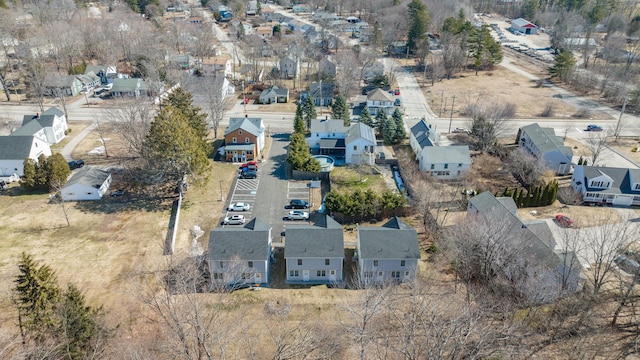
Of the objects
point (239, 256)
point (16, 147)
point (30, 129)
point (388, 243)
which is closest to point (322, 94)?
point (30, 129)

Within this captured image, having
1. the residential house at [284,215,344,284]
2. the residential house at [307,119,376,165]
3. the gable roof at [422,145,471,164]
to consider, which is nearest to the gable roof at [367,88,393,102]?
the residential house at [307,119,376,165]

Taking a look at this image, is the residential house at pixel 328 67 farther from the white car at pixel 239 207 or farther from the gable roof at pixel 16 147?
the gable roof at pixel 16 147

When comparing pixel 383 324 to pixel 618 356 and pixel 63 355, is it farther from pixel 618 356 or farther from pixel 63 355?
pixel 63 355

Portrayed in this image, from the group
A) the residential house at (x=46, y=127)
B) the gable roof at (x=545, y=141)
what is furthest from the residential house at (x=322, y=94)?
the residential house at (x=46, y=127)

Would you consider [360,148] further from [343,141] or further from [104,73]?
[104,73]

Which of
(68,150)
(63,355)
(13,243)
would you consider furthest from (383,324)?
(68,150)

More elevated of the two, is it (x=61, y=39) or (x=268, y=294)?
(x=61, y=39)
